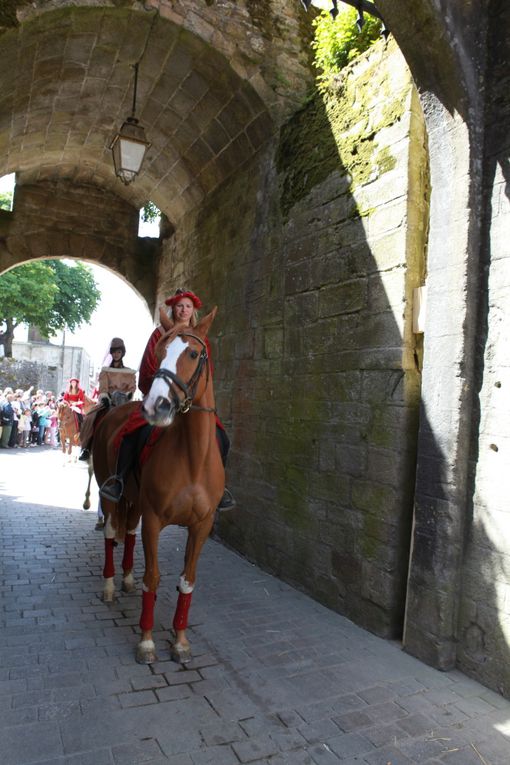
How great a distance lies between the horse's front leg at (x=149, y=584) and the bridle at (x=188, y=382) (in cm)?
84

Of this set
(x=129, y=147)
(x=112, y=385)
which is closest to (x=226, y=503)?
(x=112, y=385)

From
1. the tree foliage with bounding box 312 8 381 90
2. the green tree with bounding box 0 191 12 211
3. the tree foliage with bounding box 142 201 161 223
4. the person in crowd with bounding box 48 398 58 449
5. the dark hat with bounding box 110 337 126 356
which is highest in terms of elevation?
the green tree with bounding box 0 191 12 211

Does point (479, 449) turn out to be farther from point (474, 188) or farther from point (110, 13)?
point (110, 13)

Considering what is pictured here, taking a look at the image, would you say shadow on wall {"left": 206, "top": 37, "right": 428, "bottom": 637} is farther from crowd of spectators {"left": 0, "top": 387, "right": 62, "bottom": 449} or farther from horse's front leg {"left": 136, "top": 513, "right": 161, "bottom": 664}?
crowd of spectators {"left": 0, "top": 387, "right": 62, "bottom": 449}

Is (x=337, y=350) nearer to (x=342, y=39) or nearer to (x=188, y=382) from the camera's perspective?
(x=188, y=382)

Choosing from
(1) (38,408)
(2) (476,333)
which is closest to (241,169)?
(2) (476,333)

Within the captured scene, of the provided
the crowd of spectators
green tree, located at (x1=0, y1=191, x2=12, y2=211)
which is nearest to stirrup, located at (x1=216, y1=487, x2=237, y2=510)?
the crowd of spectators

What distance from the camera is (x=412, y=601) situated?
3723 mm

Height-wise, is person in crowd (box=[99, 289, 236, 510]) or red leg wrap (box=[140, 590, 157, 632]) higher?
person in crowd (box=[99, 289, 236, 510])

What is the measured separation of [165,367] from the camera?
301 cm

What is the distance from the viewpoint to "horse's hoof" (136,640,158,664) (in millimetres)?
3447

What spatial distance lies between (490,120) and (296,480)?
3397mm

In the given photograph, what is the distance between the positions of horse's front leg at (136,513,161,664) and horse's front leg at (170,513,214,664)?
159 mm

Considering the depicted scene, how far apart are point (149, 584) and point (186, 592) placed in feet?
0.84
